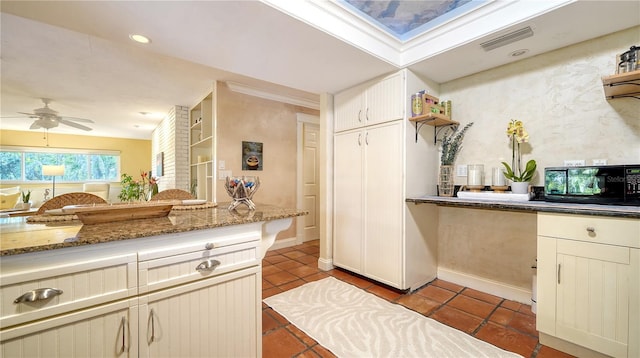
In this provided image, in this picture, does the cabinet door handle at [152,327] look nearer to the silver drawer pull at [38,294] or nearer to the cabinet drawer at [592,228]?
the silver drawer pull at [38,294]

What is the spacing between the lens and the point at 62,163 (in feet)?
24.0

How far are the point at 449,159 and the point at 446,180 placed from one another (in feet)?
0.70

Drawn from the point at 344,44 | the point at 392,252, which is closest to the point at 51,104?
the point at 344,44

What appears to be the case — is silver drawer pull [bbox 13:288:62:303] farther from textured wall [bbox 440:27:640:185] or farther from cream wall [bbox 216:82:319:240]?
textured wall [bbox 440:27:640:185]

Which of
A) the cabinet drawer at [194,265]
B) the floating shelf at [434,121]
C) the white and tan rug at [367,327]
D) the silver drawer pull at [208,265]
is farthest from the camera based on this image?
the floating shelf at [434,121]

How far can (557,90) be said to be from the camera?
203cm

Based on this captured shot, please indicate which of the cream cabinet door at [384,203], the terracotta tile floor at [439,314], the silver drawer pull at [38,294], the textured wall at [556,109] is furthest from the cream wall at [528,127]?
the silver drawer pull at [38,294]

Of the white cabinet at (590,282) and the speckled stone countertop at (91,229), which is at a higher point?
the speckled stone countertop at (91,229)

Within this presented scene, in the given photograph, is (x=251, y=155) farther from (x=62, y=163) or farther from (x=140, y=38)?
(x=62, y=163)

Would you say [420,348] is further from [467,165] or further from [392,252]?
[467,165]

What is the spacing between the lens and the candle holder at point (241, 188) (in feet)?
5.38

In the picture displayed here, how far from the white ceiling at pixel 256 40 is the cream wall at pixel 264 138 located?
0.32 metres

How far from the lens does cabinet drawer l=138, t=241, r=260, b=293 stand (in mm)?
1071

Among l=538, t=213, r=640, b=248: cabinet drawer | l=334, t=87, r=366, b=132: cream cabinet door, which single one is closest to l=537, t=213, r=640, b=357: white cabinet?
l=538, t=213, r=640, b=248: cabinet drawer
